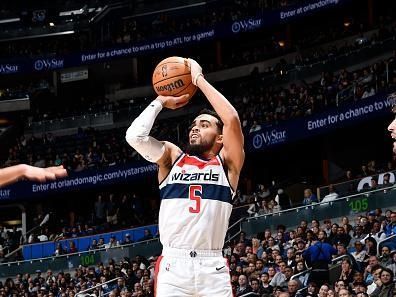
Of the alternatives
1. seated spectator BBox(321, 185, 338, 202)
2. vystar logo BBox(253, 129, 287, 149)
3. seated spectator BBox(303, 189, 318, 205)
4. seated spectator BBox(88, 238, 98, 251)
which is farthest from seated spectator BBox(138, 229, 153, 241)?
seated spectator BBox(321, 185, 338, 202)

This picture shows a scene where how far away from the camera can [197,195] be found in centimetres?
640

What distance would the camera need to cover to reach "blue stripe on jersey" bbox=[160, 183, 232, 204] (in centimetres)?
641

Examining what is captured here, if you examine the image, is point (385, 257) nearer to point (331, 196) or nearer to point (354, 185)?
point (331, 196)

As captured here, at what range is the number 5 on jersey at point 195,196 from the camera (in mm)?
6363

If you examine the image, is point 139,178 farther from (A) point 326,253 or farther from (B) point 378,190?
(A) point 326,253

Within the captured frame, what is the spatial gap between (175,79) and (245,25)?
85.0ft

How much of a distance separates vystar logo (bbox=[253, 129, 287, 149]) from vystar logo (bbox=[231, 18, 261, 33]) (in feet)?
22.9

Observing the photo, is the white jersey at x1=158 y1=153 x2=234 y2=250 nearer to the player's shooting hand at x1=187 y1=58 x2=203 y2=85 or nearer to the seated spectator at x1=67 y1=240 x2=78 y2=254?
the player's shooting hand at x1=187 y1=58 x2=203 y2=85

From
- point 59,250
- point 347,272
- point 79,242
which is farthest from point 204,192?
point 79,242

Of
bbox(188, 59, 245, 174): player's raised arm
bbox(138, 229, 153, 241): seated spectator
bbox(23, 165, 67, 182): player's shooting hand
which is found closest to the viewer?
bbox(23, 165, 67, 182): player's shooting hand

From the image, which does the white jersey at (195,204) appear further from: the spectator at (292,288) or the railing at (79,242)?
the railing at (79,242)

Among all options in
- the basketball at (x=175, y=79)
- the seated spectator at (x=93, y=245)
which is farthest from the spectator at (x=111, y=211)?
the basketball at (x=175, y=79)

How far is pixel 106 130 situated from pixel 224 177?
26.7 m

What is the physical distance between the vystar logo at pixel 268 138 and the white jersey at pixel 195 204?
19.7 meters
